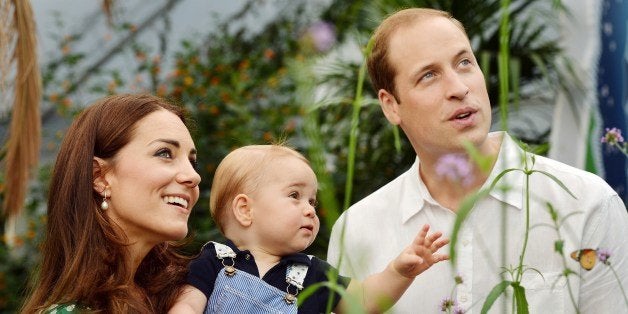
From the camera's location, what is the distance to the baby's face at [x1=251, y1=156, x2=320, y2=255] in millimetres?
2480

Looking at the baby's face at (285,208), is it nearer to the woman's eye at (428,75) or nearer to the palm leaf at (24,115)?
the woman's eye at (428,75)

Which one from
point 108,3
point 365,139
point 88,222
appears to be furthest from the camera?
point 365,139

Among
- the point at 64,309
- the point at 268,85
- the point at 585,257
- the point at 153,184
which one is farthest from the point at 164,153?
the point at 268,85

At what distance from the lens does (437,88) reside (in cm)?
271

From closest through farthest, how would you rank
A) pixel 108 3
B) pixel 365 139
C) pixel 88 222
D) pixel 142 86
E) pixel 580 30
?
pixel 88 222 → pixel 108 3 → pixel 580 30 → pixel 365 139 → pixel 142 86

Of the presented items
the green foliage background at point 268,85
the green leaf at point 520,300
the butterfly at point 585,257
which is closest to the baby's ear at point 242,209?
the butterfly at point 585,257

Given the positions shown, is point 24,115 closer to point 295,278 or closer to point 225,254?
point 225,254

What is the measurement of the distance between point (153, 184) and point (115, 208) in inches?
4.9

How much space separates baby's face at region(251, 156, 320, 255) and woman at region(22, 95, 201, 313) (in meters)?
0.20

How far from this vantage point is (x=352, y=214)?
297cm

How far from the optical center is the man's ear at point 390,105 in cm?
288

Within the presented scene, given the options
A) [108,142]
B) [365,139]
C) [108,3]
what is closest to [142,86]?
[365,139]

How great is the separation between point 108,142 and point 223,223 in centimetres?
40

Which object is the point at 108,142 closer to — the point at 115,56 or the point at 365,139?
the point at 365,139
